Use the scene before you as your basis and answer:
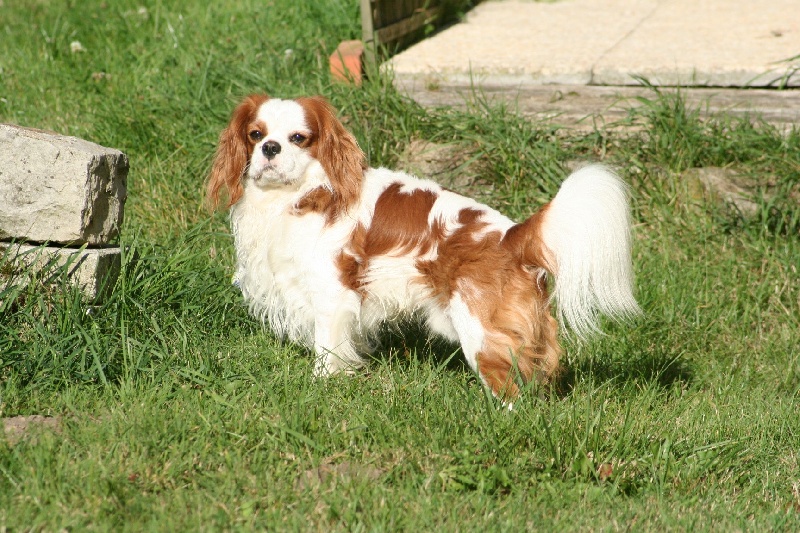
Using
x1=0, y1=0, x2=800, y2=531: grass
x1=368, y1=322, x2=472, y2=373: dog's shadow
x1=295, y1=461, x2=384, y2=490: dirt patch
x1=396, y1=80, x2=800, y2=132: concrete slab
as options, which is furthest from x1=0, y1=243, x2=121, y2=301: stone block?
x1=396, y1=80, x2=800, y2=132: concrete slab

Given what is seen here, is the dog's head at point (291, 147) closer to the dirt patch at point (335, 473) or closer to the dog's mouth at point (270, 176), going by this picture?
the dog's mouth at point (270, 176)

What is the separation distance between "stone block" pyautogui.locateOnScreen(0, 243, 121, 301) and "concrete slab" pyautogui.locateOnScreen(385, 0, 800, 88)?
2573 millimetres

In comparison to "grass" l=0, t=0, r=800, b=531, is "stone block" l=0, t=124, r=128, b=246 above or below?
above

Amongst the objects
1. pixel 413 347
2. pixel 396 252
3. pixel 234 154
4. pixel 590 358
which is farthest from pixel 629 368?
pixel 234 154

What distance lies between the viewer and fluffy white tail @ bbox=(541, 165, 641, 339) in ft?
10.5

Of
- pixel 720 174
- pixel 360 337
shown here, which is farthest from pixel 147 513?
pixel 720 174

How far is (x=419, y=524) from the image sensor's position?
2.71 meters

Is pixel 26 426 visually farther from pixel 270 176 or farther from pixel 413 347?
pixel 413 347

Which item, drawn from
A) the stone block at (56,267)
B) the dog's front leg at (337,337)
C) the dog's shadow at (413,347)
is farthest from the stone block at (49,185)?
the dog's shadow at (413,347)

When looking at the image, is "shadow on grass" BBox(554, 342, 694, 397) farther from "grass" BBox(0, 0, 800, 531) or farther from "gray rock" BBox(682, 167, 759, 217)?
"gray rock" BBox(682, 167, 759, 217)

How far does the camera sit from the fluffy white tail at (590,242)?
Result: 3193 millimetres

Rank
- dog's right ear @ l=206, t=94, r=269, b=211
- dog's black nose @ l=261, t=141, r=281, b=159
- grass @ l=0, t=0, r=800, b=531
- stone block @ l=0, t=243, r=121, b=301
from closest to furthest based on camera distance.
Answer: grass @ l=0, t=0, r=800, b=531 → stone block @ l=0, t=243, r=121, b=301 → dog's black nose @ l=261, t=141, r=281, b=159 → dog's right ear @ l=206, t=94, r=269, b=211

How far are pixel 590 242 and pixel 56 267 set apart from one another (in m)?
2.04

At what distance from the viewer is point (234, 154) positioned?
389 centimetres
